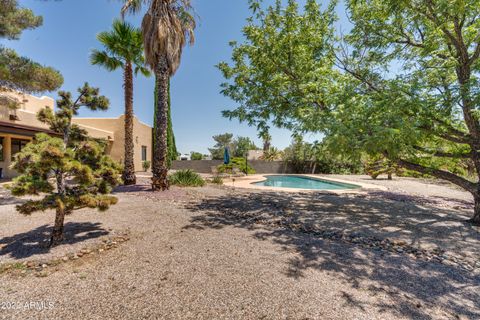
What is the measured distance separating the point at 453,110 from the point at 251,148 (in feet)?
120

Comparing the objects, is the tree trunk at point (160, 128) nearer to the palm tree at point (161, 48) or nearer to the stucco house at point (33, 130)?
the palm tree at point (161, 48)

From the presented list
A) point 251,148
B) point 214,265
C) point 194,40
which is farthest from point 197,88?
point 251,148

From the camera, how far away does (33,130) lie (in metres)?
12.0

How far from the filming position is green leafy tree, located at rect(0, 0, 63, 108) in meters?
6.18

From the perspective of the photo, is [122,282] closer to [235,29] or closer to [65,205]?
[65,205]

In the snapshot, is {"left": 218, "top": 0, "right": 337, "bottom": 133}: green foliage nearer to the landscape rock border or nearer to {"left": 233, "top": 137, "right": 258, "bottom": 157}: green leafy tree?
the landscape rock border

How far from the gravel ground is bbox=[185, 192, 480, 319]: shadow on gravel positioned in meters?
0.02

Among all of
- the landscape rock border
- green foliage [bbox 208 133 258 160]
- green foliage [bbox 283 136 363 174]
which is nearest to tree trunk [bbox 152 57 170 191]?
the landscape rock border

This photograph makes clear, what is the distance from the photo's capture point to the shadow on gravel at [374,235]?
101 inches

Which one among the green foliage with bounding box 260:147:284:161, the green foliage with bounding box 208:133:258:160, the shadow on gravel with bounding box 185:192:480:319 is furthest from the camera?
the green foliage with bounding box 208:133:258:160

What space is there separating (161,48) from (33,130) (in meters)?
9.96

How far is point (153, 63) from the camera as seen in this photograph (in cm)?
880

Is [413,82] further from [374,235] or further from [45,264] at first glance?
[45,264]

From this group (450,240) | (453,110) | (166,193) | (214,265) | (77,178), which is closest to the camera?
(214,265)
